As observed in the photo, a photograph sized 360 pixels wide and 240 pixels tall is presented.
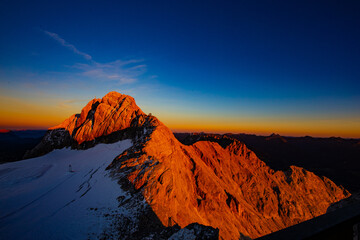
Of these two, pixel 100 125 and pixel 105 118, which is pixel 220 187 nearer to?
pixel 100 125

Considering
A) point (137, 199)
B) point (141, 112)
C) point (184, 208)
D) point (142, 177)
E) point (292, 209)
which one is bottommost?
point (292, 209)

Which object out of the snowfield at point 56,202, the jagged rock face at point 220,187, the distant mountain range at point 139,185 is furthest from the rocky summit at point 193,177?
the snowfield at point 56,202

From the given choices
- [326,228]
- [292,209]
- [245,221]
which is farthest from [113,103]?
[292,209]

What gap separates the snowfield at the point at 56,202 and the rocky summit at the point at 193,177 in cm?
295

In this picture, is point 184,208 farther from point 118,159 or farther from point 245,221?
point 245,221

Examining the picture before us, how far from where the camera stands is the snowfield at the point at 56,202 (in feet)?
39.9

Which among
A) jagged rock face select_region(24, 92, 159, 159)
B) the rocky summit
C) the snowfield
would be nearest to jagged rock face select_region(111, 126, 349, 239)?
the rocky summit

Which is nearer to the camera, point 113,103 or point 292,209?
point 113,103

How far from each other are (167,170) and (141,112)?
80.0ft

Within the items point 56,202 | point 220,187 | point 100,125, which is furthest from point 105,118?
point 220,187

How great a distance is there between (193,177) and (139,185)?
51.5ft

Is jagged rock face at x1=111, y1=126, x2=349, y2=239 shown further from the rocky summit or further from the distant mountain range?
the distant mountain range

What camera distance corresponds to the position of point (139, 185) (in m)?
17.3

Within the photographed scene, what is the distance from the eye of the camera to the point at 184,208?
20.0m
